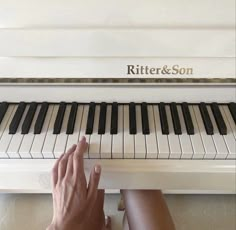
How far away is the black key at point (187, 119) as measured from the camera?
2.96ft

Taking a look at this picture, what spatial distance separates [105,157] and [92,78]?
242mm

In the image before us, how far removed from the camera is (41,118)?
0.95m

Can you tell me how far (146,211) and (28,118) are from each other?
0.48 meters

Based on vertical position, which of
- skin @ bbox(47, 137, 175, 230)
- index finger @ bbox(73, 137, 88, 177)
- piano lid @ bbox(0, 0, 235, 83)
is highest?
piano lid @ bbox(0, 0, 235, 83)

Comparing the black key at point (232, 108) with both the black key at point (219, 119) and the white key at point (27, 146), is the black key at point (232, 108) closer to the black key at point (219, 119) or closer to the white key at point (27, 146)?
the black key at point (219, 119)

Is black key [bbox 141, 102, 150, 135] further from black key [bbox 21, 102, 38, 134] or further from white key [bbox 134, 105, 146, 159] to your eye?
black key [bbox 21, 102, 38, 134]

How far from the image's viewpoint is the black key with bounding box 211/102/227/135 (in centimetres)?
90

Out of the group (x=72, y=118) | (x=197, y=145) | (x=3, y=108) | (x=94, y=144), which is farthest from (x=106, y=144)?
(x=3, y=108)

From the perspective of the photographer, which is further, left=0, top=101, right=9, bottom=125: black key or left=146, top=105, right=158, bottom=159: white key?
left=0, top=101, right=9, bottom=125: black key

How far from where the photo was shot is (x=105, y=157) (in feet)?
2.91

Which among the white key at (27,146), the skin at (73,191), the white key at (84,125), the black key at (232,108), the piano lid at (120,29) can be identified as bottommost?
the skin at (73,191)

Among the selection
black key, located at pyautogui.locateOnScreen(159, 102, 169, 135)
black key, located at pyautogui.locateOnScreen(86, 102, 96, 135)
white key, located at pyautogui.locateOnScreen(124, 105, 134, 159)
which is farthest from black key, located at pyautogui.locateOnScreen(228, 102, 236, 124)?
black key, located at pyautogui.locateOnScreen(86, 102, 96, 135)

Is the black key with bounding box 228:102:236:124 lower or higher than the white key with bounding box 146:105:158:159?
higher

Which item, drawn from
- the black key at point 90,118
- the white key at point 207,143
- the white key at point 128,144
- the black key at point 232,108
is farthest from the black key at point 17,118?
the black key at point 232,108
